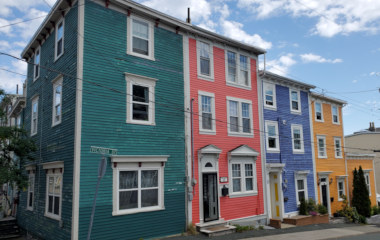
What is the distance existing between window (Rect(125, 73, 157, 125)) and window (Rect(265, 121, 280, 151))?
29.0 ft

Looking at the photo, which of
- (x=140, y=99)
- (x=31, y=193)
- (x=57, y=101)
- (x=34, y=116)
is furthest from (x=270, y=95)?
(x=31, y=193)

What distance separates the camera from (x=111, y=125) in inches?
488

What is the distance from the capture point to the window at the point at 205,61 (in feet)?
54.0

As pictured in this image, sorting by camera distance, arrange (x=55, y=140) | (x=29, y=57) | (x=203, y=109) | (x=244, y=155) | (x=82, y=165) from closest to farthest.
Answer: (x=82, y=165)
(x=55, y=140)
(x=203, y=109)
(x=244, y=155)
(x=29, y=57)

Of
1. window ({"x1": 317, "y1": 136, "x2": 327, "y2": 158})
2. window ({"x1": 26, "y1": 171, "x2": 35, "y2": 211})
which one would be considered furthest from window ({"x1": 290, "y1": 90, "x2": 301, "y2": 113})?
window ({"x1": 26, "y1": 171, "x2": 35, "y2": 211})

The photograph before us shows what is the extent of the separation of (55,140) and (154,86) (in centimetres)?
491

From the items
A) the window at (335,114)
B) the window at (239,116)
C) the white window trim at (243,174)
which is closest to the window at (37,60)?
the window at (239,116)

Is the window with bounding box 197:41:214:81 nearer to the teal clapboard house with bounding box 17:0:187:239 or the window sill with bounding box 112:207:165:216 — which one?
the teal clapboard house with bounding box 17:0:187:239

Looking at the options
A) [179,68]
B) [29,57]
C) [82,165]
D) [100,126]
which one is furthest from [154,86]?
[29,57]

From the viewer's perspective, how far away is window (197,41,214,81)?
54.0 feet

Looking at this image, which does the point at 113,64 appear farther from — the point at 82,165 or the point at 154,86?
the point at 82,165

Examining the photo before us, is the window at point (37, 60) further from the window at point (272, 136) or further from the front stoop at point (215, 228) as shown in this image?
the window at point (272, 136)

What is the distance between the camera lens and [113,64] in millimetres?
12914

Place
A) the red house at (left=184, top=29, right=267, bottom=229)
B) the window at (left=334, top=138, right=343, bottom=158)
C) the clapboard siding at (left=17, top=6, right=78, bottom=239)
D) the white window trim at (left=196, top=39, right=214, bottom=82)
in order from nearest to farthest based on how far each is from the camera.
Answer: the clapboard siding at (left=17, top=6, right=78, bottom=239), the red house at (left=184, top=29, right=267, bottom=229), the white window trim at (left=196, top=39, right=214, bottom=82), the window at (left=334, top=138, right=343, bottom=158)
